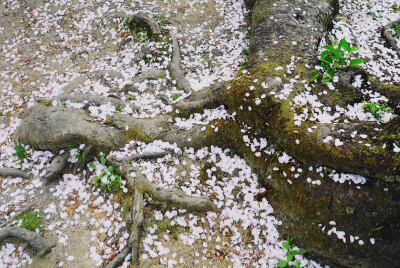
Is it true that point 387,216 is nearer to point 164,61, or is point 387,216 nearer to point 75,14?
point 164,61

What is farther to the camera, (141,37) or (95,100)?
(141,37)

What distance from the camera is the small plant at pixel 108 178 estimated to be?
5.12 metres

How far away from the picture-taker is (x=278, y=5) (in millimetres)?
6605

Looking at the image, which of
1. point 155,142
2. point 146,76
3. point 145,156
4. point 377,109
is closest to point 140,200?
point 145,156

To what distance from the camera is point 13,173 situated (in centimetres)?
567

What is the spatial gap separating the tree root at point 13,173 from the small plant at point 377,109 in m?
6.75

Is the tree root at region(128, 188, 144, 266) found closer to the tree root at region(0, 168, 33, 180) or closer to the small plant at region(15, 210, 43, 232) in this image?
the small plant at region(15, 210, 43, 232)

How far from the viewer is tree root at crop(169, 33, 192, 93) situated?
6.34 metres

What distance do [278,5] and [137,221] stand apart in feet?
19.8

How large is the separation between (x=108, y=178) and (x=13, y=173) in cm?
225

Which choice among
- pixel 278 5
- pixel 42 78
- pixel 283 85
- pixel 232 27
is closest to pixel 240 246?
pixel 283 85

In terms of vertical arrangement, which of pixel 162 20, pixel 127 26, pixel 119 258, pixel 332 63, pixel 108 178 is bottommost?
pixel 119 258

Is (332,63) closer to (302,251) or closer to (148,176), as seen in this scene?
(302,251)

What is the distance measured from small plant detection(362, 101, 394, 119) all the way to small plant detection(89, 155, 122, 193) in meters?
4.67
